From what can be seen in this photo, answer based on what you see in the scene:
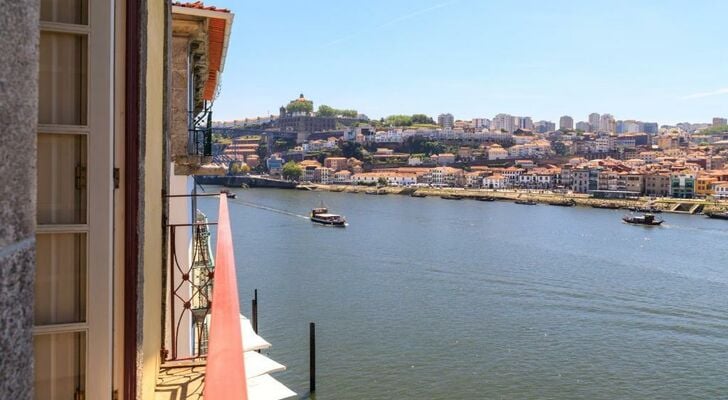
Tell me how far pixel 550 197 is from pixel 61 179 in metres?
95.4

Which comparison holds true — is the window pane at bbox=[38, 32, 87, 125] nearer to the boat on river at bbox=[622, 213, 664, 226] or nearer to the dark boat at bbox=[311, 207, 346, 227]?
the dark boat at bbox=[311, 207, 346, 227]

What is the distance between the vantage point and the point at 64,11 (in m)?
1.65

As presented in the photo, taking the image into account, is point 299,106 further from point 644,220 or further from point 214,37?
point 214,37

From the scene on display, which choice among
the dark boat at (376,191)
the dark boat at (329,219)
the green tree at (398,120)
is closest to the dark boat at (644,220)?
the dark boat at (329,219)

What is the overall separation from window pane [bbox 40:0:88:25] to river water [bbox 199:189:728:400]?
12.4m

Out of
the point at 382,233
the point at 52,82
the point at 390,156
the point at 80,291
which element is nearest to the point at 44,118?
the point at 52,82

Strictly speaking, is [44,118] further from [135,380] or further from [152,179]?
[152,179]

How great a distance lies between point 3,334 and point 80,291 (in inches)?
34.9

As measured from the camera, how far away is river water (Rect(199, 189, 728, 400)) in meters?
14.8

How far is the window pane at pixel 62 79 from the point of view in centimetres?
160

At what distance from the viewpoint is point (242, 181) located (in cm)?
10938

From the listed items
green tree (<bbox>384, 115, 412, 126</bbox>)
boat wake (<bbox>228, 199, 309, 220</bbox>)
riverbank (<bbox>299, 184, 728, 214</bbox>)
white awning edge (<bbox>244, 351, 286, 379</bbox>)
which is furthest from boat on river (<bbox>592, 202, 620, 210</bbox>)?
green tree (<bbox>384, 115, 412, 126</bbox>)

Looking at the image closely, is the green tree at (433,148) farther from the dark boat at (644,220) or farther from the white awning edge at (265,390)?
the white awning edge at (265,390)

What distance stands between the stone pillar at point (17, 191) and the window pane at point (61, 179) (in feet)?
2.27
